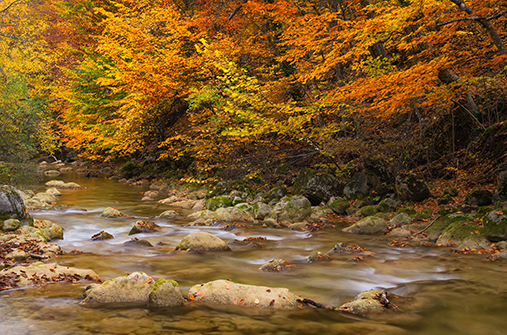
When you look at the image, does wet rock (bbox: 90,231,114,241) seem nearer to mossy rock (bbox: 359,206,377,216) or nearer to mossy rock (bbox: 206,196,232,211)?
mossy rock (bbox: 206,196,232,211)

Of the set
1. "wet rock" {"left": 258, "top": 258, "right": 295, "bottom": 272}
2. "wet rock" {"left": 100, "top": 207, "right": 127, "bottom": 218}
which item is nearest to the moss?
"wet rock" {"left": 258, "top": 258, "right": 295, "bottom": 272}

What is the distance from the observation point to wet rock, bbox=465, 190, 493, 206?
28.3 ft

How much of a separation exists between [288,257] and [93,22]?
21.3m

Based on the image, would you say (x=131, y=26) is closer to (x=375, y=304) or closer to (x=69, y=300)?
(x=69, y=300)

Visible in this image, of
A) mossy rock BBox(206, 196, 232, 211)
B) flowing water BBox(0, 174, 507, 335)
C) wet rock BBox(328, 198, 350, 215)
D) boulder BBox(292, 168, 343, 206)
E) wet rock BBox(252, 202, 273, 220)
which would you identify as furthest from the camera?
mossy rock BBox(206, 196, 232, 211)

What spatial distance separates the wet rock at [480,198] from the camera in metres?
8.62

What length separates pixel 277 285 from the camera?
5.47 m

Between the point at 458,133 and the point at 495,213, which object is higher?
the point at 458,133

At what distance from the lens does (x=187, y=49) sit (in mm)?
16312

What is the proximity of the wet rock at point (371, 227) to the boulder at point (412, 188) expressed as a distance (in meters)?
1.70

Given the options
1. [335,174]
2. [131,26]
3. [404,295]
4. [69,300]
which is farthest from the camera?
[131,26]

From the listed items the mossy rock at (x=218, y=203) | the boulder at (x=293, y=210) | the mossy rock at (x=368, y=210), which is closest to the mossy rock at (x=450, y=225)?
the mossy rock at (x=368, y=210)

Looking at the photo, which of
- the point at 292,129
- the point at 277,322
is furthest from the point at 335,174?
the point at 277,322

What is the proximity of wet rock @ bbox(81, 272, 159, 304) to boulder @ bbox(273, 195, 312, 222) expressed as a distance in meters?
6.49
